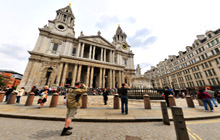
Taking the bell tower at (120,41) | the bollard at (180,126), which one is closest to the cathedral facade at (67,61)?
the bell tower at (120,41)

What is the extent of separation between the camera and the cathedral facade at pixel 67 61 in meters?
19.4

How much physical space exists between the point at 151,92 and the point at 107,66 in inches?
590

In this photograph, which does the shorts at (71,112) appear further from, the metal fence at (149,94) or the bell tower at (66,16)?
the bell tower at (66,16)

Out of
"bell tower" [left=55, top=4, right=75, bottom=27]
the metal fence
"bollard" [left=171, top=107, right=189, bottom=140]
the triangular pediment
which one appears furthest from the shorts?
"bell tower" [left=55, top=4, right=75, bottom=27]

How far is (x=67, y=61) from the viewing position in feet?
65.0

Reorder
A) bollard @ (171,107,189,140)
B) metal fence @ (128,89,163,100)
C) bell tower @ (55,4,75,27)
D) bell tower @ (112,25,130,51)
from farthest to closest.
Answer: bell tower @ (112,25,130,51) → bell tower @ (55,4,75,27) → metal fence @ (128,89,163,100) → bollard @ (171,107,189,140)

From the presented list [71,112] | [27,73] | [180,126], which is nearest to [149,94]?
[180,126]

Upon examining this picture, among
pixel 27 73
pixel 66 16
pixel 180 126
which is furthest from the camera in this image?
pixel 66 16

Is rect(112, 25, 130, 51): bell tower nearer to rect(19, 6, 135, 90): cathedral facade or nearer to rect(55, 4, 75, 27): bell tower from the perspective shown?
rect(19, 6, 135, 90): cathedral facade

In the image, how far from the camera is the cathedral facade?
19391 millimetres

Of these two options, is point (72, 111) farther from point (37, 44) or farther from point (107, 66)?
point (37, 44)

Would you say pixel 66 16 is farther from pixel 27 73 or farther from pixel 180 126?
pixel 180 126

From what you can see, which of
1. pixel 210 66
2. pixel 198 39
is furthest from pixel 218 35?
pixel 210 66

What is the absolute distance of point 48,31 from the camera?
922 inches
